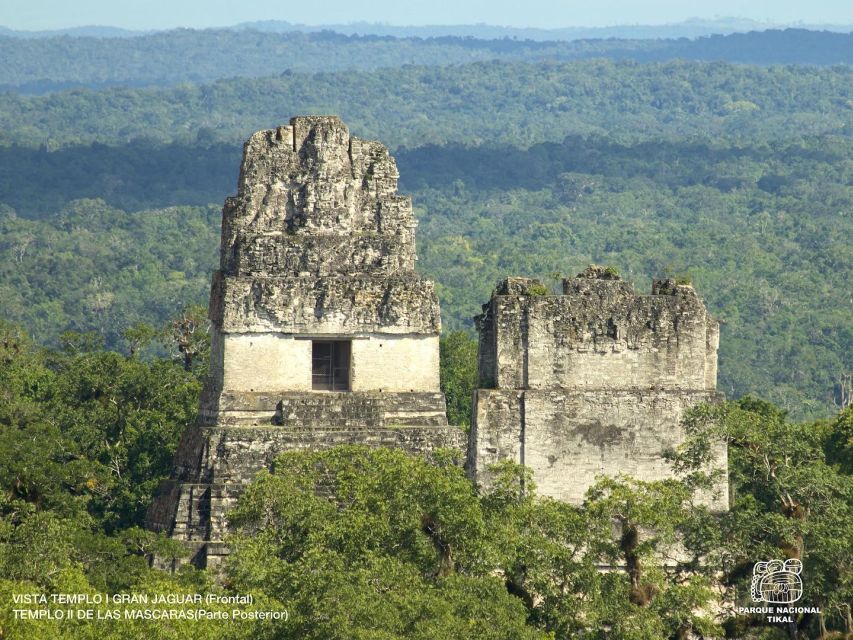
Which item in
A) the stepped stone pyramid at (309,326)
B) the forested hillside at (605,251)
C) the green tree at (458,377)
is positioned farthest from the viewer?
the forested hillside at (605,251)

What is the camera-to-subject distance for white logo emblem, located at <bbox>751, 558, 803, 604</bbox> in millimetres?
29172

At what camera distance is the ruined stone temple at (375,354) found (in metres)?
32.8

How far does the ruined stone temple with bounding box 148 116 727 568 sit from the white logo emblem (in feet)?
10.4

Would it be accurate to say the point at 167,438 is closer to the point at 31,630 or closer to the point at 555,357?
the point at 555,357

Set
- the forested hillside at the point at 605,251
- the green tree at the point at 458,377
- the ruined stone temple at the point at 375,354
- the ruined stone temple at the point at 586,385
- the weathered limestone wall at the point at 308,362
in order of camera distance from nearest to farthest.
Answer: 1. the ruined stone temple at the point at 586,385
2. the ruined stone temple at the point at 375,354
3. the weathered limestone wall at the point at 308,362
4. the green tree at the point at 458,377
5. the forested hillside at the point at 605,251

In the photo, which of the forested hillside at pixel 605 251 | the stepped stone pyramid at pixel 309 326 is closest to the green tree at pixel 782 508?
the stepped stone pyramid at pixel 309 326

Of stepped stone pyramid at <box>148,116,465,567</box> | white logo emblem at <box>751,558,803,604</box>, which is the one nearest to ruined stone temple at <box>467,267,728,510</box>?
white logo emblem at <box>751,558,803,604</box>

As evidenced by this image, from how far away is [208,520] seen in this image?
115 ft

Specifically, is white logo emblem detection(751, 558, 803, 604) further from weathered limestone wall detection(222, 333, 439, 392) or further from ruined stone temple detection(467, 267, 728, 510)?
weathered limestone wall detection(222, 333, 439, 392)

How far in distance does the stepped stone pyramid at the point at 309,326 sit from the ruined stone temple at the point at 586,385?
3351 mm

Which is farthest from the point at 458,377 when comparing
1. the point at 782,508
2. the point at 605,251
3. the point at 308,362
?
the point at 605,251

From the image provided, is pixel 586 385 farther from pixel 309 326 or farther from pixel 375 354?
pixel 309 326

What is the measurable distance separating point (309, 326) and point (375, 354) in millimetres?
1084

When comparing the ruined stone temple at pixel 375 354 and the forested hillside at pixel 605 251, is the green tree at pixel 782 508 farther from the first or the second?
the forested hillside at pixel 605 251
